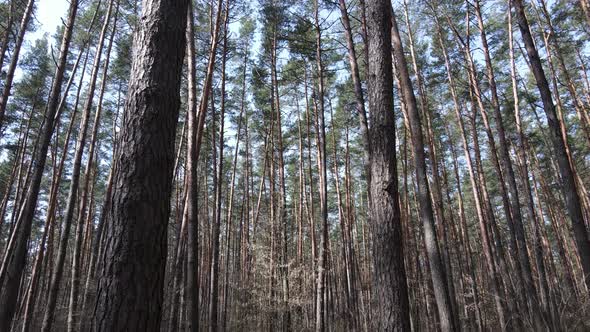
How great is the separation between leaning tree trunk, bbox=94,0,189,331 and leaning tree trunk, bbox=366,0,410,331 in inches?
97.0

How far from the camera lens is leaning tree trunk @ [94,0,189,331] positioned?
183 cm

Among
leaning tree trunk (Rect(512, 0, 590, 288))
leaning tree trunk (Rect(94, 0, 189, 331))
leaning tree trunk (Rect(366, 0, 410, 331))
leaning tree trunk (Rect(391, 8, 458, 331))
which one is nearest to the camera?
leaning tree trunk (Rect(94, 0, 189, 331))

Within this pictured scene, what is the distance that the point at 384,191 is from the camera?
396cm

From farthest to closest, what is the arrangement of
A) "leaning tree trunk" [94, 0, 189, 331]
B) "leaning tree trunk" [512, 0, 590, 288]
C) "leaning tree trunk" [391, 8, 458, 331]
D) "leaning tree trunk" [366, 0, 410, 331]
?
"leaning tree trunk" [391, 8, 458, 331] < "leaning tree trunk" [512, 0, 590, 288] < "leaning tree trunk" [366, 0, 410, 331] < "leaning tree trunk" [94, 0, 189, 331]

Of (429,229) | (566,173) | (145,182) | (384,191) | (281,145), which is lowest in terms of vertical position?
(145,182)

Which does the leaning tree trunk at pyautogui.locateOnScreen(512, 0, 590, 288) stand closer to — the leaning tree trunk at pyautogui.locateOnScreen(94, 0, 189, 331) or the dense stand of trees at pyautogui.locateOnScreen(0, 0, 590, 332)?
the dense stand of trees at pyautogui.locateOnScreen(0, 0, 590, 332)

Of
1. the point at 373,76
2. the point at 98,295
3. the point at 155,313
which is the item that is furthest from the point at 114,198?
the point at 373,76

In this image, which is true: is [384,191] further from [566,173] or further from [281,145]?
[281,145]

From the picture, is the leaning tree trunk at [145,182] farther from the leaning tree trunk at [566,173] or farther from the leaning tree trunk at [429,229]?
the leaning tree trunk at [566,173]

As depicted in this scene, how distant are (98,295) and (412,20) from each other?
13850 millimetres

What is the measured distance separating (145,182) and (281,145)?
11.2m

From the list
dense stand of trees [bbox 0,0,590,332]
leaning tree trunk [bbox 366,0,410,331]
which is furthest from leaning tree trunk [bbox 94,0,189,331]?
leaning tree trunk [bbox 366,0,410,331]

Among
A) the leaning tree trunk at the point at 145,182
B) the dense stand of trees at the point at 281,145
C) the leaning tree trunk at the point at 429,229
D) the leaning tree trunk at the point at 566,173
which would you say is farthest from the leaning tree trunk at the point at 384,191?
the leaning tree trunk at the point at 566,173

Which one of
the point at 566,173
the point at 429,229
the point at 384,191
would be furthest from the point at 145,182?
the point at 566,173
